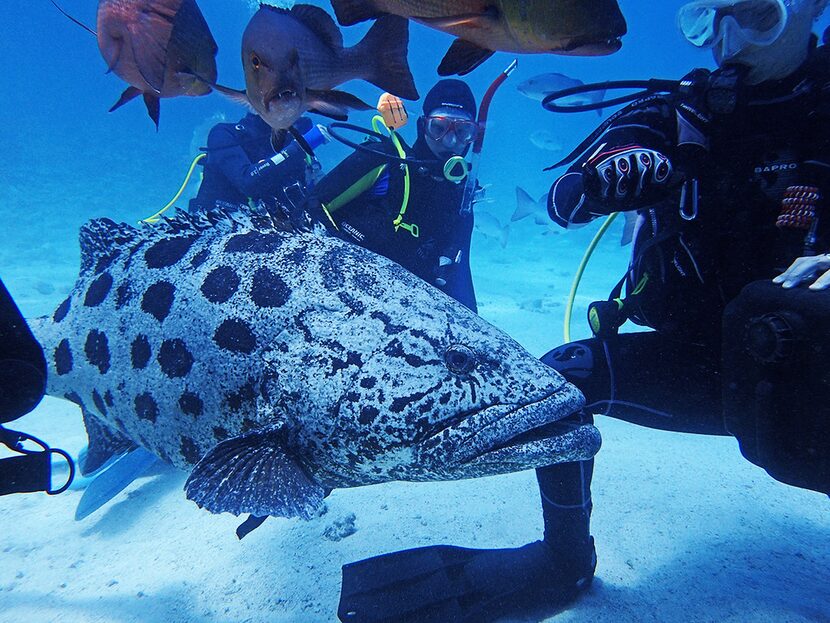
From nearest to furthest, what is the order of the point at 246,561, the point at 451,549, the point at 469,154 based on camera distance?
the point at 451,549, the point at 246,561, the point at 469,154

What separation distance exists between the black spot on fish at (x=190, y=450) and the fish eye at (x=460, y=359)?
1.58m

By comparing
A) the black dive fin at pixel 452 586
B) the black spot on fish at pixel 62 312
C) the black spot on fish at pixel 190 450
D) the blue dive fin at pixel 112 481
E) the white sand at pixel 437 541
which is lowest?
the white sand at pixel 437 541

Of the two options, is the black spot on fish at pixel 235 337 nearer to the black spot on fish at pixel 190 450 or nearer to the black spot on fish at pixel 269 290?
the black spot on fish at pixel 269 290

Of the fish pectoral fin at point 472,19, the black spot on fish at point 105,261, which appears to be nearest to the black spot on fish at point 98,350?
the black spot on fish at point 105,261

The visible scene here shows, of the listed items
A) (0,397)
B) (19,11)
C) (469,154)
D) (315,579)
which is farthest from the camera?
(19,11)

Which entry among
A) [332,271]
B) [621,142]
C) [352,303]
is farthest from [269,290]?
[621,142]

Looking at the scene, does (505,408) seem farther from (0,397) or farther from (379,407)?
(0,397)

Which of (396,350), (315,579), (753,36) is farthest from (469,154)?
(315,579)

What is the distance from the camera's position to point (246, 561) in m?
3.55

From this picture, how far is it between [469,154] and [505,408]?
4.79m

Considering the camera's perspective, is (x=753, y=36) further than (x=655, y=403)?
No

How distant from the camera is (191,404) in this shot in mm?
2504

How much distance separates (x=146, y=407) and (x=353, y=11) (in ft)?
8.04

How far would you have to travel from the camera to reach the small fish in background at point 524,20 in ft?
4.11
